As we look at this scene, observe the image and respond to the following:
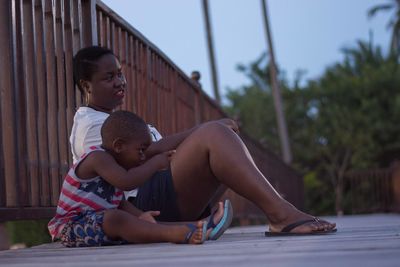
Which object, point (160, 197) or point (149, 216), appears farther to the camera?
point (160, 197)

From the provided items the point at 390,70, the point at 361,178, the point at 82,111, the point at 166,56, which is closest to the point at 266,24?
the point at 361,178

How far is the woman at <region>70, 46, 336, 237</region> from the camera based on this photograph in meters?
3.39

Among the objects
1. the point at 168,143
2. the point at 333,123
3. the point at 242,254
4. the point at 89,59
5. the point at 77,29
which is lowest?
the point at 242,254

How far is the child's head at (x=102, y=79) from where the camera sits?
3.84 meters

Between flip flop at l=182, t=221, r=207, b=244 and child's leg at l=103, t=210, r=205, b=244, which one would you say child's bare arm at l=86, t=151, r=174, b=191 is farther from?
flip flop at l=182, t=221, r=207, b=244

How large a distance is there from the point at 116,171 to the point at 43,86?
0.82 m

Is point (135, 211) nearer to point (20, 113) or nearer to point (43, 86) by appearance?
point (20, 113)

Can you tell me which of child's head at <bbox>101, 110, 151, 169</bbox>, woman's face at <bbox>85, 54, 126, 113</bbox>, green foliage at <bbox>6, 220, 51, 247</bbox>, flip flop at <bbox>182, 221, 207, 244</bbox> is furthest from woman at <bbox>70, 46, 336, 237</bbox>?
green foliage at <bbox>6, 220, 51, 247</bbox>

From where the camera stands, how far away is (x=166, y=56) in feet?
19.9

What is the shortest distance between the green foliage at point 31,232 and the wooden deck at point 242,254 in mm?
3608

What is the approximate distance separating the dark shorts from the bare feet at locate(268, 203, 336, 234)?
1.34ft

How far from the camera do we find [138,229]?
3182mm

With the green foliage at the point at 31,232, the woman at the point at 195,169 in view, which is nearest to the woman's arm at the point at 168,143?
the woman at the point at 195,169

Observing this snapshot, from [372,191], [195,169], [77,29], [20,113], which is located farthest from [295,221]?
[372,191]
